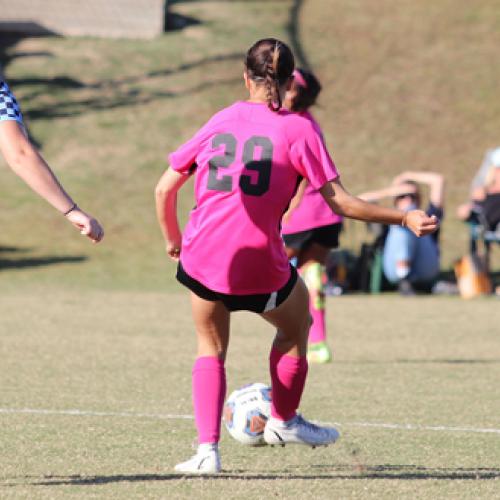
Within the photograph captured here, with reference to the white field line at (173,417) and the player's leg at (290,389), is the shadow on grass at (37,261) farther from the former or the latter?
the player's leg at (290,389)

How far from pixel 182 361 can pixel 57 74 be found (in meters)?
18.1

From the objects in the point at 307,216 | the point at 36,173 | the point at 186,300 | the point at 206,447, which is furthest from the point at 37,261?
the point at 36,173

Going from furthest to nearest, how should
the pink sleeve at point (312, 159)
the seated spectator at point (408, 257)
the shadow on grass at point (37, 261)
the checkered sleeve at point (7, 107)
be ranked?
the shadow on grass at point (37, 261) < the seated spectator at point (408, 257) < the pink sleeve at point (312, 159) < the checkered sleeve at point (7, 107)

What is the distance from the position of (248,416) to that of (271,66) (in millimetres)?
1674

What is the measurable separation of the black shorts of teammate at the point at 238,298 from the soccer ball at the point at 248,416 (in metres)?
0.74

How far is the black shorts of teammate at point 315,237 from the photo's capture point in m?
9.59

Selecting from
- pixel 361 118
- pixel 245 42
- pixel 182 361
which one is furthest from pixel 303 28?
pixel 182 361

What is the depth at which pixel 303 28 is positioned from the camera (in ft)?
100

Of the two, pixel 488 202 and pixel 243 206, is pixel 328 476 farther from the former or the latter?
pixel 488 202

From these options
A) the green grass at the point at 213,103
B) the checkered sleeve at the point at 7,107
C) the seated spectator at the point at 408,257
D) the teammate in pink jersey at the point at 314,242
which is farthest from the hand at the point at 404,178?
the checkered sleeve at the point at 7,107

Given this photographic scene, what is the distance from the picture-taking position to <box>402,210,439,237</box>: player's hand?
5.32 m

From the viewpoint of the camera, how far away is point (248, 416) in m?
6.29

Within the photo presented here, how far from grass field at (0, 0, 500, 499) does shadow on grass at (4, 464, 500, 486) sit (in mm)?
17

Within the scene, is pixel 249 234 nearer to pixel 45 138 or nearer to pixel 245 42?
pixel 45 138
